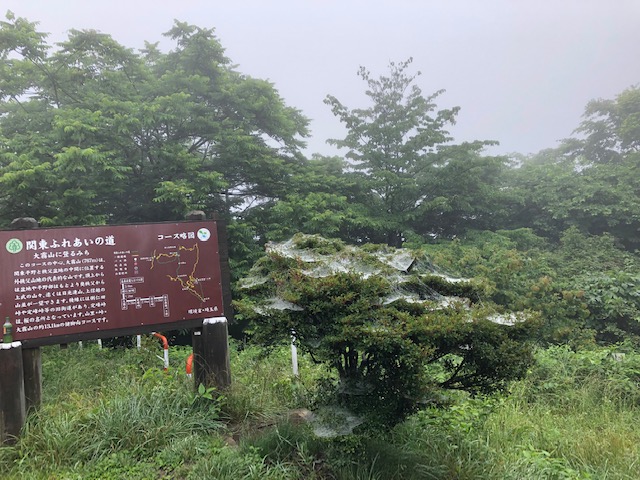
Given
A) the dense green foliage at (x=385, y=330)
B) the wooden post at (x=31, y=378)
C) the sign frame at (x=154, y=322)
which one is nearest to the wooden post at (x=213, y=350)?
the sign frame at (x=154, y=322)

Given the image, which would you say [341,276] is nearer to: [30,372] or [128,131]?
[30,372]

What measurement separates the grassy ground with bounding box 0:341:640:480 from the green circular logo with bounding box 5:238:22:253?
1388mm

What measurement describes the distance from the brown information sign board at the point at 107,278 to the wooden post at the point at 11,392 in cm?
13

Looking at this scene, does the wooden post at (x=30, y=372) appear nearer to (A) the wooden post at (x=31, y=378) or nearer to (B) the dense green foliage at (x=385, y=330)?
(A) the wooden post at (x=31, y=378)

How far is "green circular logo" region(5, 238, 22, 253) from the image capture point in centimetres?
350

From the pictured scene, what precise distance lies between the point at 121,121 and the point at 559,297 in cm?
992

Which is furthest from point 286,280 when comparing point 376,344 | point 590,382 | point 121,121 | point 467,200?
point 467,200

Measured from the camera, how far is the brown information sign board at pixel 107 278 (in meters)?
3.49

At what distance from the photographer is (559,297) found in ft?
28.3

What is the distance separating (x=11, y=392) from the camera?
3352mm

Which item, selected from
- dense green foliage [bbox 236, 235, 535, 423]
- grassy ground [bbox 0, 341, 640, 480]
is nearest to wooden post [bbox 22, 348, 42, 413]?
grassy ground [bbox 0, 341, 640, 480]

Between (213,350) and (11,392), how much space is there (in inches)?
63.3

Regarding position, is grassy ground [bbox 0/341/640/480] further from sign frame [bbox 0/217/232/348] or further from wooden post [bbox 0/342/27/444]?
sign frame [bbox 0/217/232/348]

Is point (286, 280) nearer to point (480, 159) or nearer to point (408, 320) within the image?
point (408, 320)
